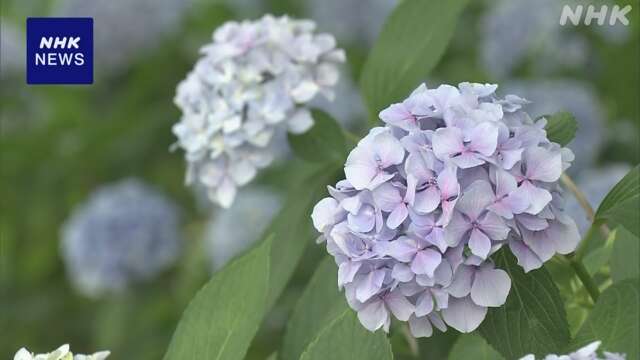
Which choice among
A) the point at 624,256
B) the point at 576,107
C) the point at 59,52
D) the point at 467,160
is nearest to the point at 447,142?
the point at 467,160

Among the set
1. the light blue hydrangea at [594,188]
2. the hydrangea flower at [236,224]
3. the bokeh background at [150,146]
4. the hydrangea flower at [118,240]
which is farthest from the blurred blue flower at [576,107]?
the hydrangea flower at [118,240]

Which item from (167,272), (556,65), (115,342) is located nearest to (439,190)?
(556,65)

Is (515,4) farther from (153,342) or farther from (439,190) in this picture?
A: (439,190)

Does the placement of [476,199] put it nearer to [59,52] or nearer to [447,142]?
[447,142]

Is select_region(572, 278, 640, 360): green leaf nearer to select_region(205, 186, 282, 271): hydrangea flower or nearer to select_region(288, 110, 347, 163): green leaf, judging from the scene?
select_region(288, 110, 347, 163): green leaf

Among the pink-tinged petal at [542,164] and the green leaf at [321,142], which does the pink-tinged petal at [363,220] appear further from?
the green leaf at [321,142]

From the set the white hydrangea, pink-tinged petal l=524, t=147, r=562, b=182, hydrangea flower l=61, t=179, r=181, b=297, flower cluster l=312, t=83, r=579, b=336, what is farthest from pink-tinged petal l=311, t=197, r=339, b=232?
the white hydrangea
